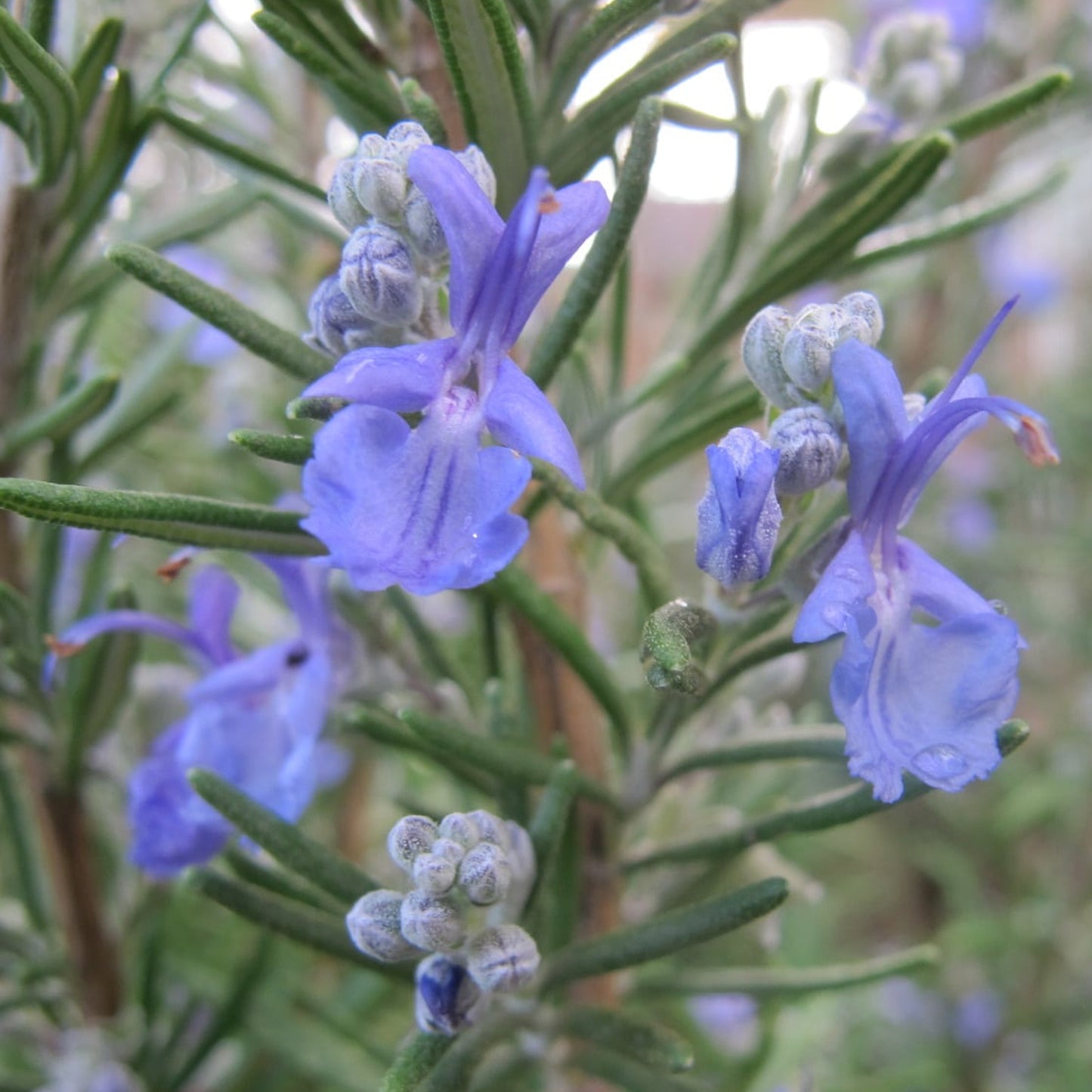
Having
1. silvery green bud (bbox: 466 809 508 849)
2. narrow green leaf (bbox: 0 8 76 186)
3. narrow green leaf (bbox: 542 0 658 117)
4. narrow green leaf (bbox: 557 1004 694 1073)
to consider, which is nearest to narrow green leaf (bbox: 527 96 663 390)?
narrow green leaf (bbox: 542 0 658 117)

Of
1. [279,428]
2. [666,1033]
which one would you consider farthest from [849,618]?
[279,428]

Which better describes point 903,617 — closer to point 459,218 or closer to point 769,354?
point 769,354

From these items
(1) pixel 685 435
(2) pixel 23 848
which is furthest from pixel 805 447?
(2) pixel 23 848

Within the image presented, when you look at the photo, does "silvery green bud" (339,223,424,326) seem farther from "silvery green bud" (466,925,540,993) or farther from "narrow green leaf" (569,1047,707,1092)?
"narrow green leaf" (569,1047,707,1092)

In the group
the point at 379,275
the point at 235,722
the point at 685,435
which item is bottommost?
the point at 235,722

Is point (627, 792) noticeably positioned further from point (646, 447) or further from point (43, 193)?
point (43, 193)

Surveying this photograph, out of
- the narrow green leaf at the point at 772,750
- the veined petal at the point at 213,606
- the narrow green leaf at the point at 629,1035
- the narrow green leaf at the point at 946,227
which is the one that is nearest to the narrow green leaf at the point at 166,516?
the veined petal at the point at 213,606
